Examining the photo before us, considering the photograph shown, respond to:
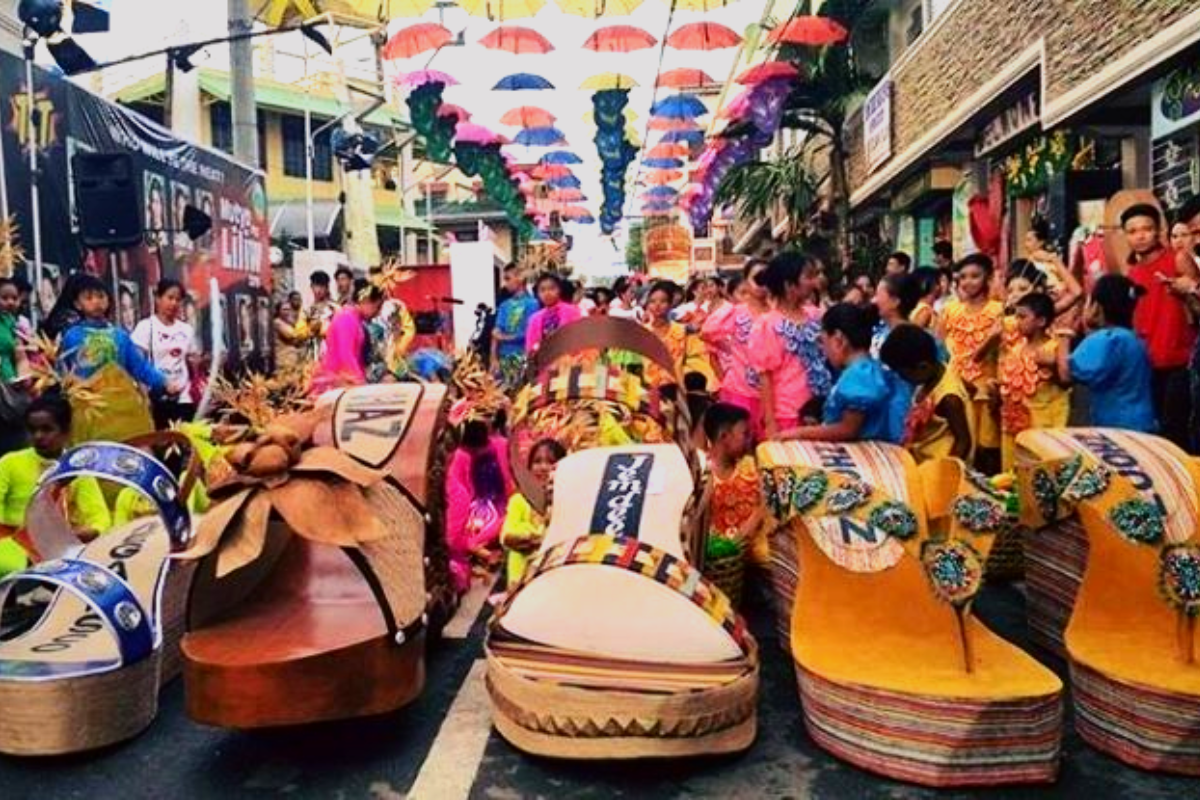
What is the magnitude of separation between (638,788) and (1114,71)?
6.83 meters

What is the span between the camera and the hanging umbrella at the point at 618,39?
54.4 feet

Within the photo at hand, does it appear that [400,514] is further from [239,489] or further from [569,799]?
[569,799]

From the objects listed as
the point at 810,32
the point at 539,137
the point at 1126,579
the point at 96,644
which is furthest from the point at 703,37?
the point at 96,644

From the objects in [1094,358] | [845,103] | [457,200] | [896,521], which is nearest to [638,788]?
[896,521]

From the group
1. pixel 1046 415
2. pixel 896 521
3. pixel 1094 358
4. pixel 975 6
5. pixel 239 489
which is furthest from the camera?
pixel 975 6

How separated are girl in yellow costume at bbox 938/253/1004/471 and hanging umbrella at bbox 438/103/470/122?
16.4 m

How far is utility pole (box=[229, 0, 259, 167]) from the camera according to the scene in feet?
41.0

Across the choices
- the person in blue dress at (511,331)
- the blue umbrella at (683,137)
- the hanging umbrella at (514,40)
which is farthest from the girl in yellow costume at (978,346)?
the blue umbrella at (683,137)

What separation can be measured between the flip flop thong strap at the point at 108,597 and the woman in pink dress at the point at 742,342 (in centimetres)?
287

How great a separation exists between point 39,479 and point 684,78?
17.8 m

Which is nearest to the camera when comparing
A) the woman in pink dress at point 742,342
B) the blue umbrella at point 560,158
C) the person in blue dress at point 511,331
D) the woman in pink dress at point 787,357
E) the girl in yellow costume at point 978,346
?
the woman in pink dress at point 787,357

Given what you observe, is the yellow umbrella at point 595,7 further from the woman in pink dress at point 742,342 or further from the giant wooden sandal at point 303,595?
the giant wooden sandal at point 303,595

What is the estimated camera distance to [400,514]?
12.2 ft

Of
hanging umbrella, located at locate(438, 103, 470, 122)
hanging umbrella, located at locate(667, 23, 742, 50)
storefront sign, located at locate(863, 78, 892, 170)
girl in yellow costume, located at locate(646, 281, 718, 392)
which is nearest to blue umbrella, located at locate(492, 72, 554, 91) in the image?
hanging umbrella, located at locate(438, 103, 470, 122)
